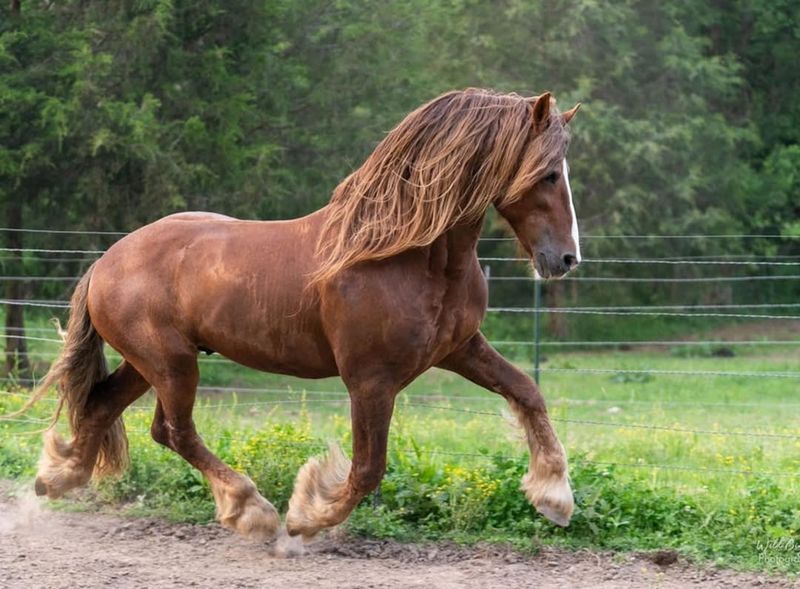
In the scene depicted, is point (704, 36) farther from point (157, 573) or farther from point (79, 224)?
point (157, 573)

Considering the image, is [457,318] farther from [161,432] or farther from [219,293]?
[161,432]

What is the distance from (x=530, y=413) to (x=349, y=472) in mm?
879

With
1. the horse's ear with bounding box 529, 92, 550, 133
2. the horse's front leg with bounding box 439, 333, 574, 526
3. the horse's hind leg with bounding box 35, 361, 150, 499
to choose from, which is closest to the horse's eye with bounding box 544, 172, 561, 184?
the horse's ear with bounding box 529, 92, 550, 133

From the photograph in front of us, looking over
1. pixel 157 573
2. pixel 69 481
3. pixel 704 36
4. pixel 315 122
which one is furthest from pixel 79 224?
pixel 704 36

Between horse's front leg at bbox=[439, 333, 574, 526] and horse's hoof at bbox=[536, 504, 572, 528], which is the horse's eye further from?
horse's hoof at bbox=[536, 504, 572, 528]

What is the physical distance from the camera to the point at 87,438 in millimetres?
5707

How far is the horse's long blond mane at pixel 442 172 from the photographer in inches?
180

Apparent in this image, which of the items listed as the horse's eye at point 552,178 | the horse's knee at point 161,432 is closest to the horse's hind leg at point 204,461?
the horse's knee at point 161,432

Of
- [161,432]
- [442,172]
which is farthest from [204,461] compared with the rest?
[442,172]

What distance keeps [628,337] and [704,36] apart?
719 cm

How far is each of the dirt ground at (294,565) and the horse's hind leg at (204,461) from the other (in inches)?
6.6

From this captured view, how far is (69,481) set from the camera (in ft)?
18.6

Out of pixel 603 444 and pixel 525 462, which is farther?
pixel 603 444

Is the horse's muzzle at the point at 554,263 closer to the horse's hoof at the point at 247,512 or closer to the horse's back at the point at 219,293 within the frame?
the horse's back at the point at 219,293
